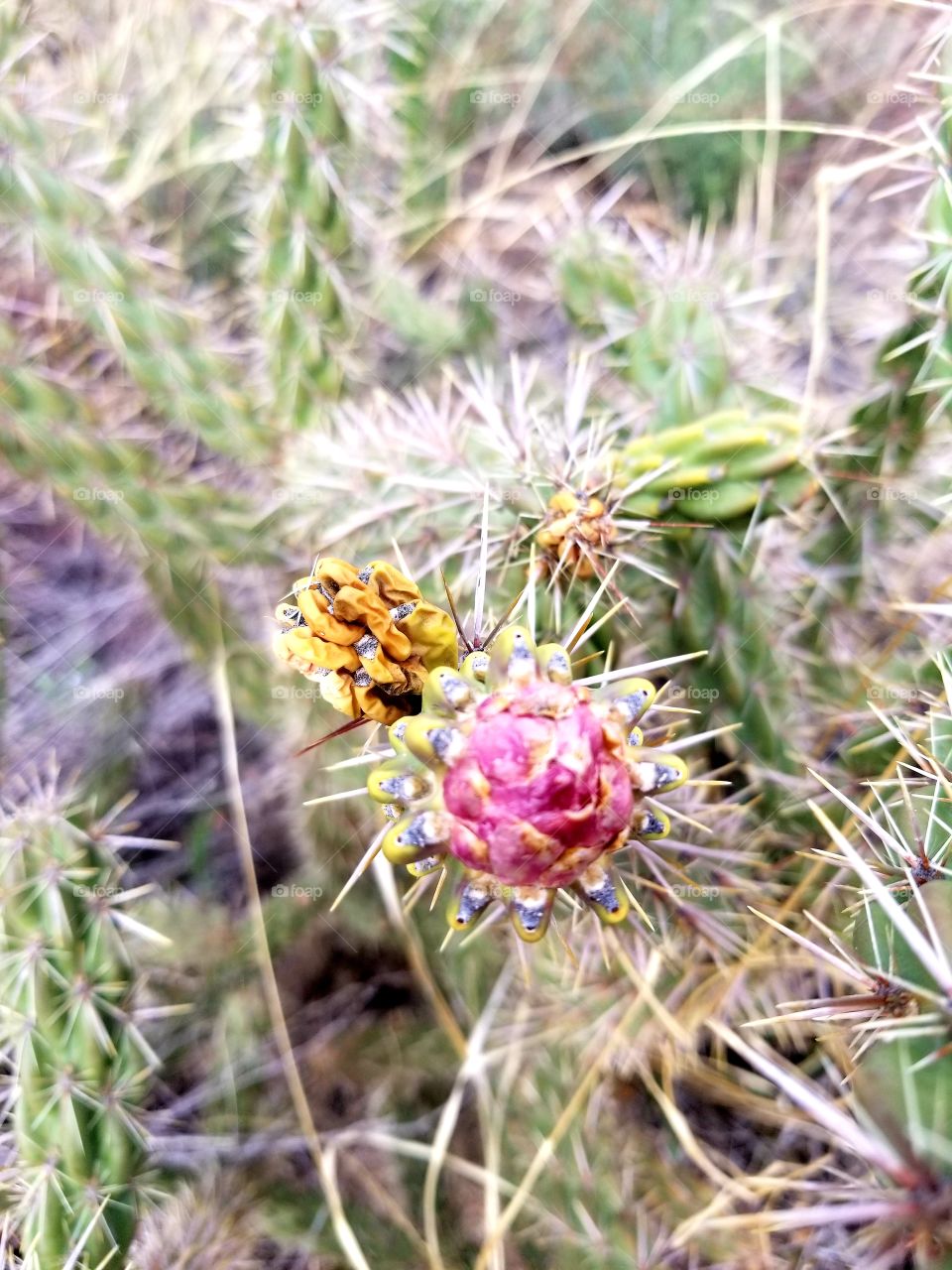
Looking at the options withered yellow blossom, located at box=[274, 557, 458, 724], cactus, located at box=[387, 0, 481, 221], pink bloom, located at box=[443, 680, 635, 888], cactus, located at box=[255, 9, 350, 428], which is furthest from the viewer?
cactus, located at box=[387, 0, 481, 221]

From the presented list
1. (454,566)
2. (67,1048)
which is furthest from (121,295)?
(67,1048)

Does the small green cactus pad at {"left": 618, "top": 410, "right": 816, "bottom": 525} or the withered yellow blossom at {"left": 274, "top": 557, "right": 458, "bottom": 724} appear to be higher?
the withered yellow blossom at {"left": 274, "top": 557, "right": 458, "bottom": 724}

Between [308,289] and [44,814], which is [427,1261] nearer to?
[44,814]

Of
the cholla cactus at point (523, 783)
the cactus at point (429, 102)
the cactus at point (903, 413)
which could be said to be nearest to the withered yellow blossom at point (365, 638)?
the cholla cactus at point (523, 783)

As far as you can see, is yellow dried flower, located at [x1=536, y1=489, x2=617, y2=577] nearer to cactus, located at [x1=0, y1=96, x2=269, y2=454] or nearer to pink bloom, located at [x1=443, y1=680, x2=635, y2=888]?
pink bloom, located at [x1=443, y1=680, x2=635, y2=888]

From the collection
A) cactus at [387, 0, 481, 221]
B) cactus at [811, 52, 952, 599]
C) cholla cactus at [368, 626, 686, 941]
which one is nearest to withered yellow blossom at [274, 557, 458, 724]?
cholla cactus at [368, 626, 686, 941]

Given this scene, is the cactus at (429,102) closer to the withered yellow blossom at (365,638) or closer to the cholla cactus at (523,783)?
the withered yellow blossom at (365,638)
